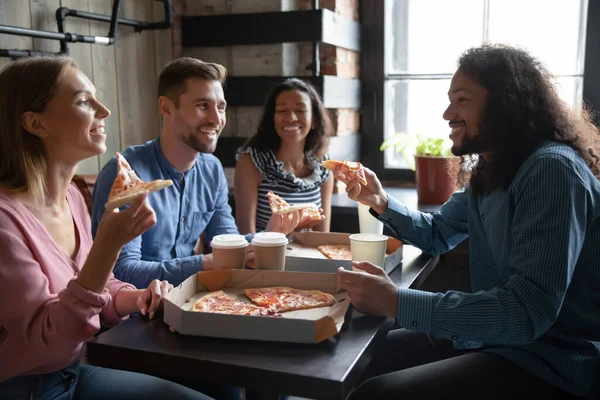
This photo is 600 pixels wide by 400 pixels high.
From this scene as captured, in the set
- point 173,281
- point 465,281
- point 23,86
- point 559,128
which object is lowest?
point 465,281

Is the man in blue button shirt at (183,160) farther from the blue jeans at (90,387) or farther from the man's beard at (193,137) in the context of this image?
Answer: the blue jeans at (90,387)

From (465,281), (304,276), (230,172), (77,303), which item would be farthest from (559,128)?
(230,172)

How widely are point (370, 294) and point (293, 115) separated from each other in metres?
1.46

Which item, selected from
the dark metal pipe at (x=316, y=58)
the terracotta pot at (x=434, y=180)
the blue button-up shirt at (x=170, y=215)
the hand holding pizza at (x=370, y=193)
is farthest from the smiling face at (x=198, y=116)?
the terracotta pot at (x=434, y=180)

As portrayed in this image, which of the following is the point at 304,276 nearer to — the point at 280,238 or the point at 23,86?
the point at 280,238

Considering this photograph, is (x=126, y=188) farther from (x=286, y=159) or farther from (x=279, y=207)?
(x=286, y=159)

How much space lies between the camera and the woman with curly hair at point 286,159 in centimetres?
275

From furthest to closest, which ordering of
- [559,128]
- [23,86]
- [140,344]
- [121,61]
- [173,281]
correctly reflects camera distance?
[121,61], [173,281], [559,128], [23,86], [140,344]

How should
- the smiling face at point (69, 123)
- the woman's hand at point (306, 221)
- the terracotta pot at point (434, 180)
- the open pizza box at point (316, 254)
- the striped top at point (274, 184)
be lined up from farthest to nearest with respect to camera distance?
the terracotta pot at point (434, 180) < the striped top at point (274, 184) < the woman's hand at point (306, 221) < the open pizza box at point (316, 254) < the smiling face at point (69, 123)

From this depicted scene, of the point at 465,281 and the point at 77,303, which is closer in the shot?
the point at 77,303

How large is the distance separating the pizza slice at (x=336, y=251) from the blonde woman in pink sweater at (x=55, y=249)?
0.62m

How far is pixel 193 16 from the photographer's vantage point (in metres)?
3.21

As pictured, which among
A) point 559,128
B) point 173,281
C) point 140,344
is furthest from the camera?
point 173,281

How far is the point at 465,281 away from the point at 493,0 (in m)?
1.53
